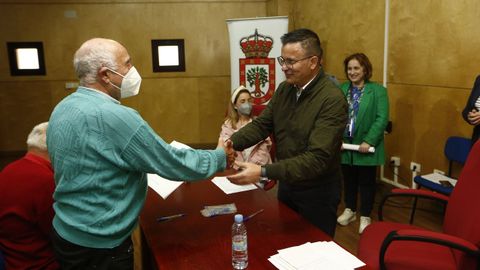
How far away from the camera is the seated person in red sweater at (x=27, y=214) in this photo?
1.90 metres

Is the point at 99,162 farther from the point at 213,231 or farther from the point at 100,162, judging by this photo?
the point at 213,231

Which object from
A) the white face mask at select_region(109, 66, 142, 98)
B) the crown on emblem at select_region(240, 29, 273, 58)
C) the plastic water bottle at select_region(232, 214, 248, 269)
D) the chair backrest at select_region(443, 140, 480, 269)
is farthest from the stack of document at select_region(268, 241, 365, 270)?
the crown on emblem at select_region(240, 29, 273, 58)

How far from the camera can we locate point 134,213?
1.63 meters

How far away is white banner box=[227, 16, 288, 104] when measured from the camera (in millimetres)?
5762

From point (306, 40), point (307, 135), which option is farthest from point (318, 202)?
point (306, 40)

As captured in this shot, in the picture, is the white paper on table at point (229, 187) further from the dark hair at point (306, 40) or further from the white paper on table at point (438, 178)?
the white paper on table at point (438, 178)

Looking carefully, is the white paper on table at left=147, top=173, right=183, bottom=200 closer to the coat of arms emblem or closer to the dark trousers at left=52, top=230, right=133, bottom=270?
the dark trousers at left=52, top=230, right=133, bottom=270

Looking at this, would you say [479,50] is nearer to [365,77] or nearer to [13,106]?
[365,77]

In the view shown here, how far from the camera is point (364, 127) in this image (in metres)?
3.75

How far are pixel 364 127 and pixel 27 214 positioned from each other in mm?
2888

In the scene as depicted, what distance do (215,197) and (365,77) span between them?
217cm

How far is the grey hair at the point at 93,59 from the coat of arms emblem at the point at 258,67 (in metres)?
4.34

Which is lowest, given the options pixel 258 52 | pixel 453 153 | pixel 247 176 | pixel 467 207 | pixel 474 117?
pixel 453 153

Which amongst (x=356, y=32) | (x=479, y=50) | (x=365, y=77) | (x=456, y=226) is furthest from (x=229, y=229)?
(x=356, y=32)
